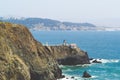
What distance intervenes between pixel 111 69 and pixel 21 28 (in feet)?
95.9

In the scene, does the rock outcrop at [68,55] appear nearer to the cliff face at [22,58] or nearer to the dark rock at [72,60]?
the dark rock at [72,60]

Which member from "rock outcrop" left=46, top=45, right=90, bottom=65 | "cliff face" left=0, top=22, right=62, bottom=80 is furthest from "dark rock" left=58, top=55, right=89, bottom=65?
"cliff face" left=0, top=22, right=62, bottom=80

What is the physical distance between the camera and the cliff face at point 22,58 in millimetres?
64500

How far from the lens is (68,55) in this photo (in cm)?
10962

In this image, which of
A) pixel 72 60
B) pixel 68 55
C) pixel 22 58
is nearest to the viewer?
pixel 22 58

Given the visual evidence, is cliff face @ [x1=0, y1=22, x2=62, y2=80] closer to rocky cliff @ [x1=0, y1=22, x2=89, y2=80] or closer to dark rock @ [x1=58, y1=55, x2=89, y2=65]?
rocky cliff @ [x1=0, y1=22, x2=89, y2=80]

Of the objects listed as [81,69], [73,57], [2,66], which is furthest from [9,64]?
[73,57]

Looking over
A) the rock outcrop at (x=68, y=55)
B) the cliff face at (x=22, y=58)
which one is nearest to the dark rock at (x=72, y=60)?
the rock outcrop at (x=68, y=55)

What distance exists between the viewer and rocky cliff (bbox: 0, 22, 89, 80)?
212 ft

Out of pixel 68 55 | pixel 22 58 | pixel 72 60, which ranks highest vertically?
pixel 22 58

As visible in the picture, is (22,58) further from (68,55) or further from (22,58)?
(68,55)

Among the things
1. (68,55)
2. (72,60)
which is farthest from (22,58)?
(72,60)

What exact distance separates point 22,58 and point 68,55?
122 ft

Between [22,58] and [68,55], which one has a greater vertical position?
[22,58]
